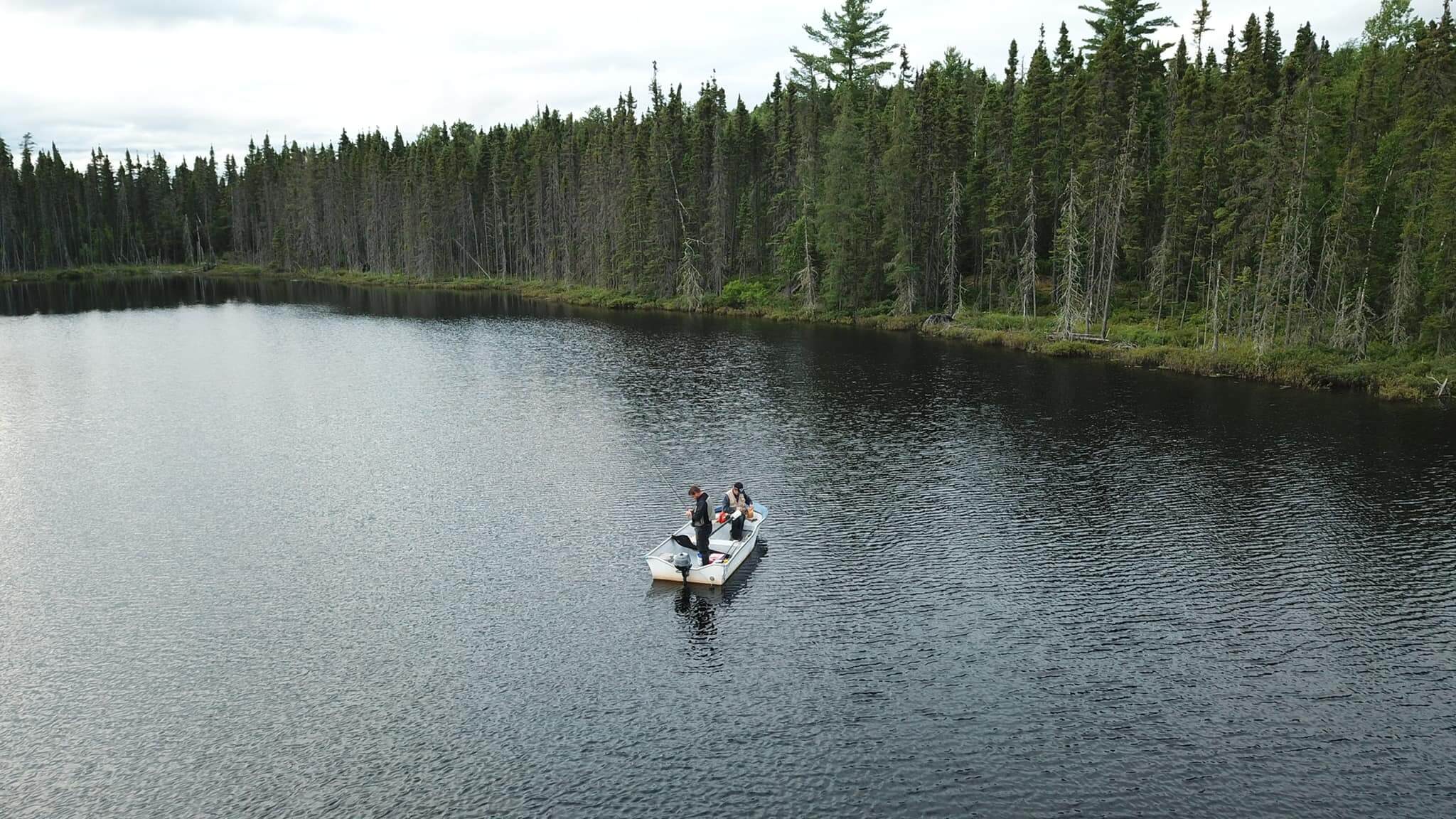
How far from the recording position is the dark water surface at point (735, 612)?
18.4 m

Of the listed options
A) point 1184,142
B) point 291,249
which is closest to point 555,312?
point 1184,142

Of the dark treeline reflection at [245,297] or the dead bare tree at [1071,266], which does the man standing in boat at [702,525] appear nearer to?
the dead bare tree at [1071,266]

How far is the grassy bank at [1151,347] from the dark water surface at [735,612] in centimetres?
575

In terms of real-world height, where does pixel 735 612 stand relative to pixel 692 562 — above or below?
below

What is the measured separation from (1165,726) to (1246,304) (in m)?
58.0

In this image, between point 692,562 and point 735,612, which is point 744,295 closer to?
point 692,562

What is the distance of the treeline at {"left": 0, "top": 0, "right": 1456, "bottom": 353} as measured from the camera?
59.4 m

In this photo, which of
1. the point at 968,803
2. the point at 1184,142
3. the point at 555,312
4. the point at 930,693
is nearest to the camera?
the point at 968,803

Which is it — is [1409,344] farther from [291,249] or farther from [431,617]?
[291,249]

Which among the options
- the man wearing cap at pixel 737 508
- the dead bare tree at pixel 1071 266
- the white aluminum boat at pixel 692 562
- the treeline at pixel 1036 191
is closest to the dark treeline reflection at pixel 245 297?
the treeline at pixel 1036 191

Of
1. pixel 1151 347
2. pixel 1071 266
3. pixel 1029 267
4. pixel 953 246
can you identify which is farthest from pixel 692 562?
pixel 953 246

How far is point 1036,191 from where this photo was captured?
84.7 m

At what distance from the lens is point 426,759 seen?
1891cm

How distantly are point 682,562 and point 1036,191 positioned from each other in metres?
70.1
